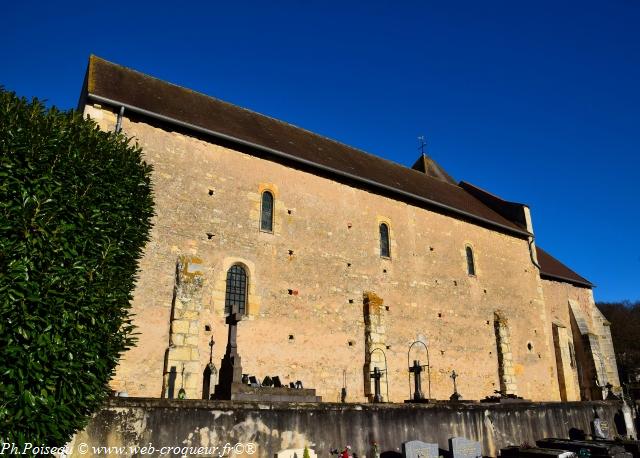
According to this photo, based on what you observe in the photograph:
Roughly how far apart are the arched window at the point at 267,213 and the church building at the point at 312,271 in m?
0.03

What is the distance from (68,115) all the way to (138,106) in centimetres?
477

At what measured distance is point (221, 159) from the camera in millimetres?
13273

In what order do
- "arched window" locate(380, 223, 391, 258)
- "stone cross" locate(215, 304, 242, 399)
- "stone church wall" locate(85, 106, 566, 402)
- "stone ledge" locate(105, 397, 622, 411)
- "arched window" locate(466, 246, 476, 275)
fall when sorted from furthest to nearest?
1. "arched window" locate(466, 246, 476, 275)
2. "arched window" locate(380, 223, 391, 258)
3. "stone church wall" locate(85, 106, 566, 402)
4. "stone cross" locate(215, 304, 242, 399)
5. "stone ledge" locate(105, 397, 622, 411)

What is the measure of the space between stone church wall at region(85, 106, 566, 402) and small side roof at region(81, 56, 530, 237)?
454 mm

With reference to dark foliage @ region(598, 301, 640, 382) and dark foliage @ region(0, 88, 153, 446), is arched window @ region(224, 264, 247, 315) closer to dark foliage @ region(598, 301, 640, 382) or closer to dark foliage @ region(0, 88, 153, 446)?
dark foliage @ region(0, 88, 153, 446)

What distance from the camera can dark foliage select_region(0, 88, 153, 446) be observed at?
19.1 feet

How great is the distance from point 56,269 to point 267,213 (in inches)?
308

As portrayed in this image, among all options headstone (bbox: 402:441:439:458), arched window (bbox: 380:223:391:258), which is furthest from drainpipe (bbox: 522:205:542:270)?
headstone (bbox: 402:441:439:458)

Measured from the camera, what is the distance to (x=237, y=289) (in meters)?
12.6

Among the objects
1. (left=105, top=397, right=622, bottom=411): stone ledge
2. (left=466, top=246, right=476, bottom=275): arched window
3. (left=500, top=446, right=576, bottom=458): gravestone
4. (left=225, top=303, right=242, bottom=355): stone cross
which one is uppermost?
(left=466, top=246, right=476, bottom=275): arched window

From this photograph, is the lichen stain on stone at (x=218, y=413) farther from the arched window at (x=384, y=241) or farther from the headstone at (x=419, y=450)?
the arched window at (x=384, y=241)

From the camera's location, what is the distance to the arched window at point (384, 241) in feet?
53.1

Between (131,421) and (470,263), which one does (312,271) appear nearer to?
(470,263)

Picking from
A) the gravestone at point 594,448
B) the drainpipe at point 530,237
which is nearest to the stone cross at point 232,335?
the gravestone at point 594,448
